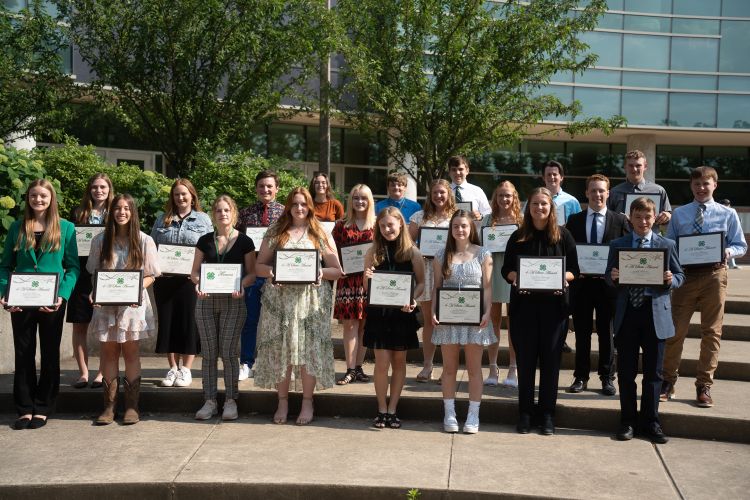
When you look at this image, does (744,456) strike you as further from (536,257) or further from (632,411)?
(536,257)

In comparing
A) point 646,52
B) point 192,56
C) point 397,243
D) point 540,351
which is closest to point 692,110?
point 646,52

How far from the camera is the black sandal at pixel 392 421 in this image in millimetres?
6598

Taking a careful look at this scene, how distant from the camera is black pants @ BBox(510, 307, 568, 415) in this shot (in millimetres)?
6367

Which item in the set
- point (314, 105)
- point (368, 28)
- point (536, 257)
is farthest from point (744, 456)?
point (314, 105)

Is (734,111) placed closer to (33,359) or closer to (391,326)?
(391,326)

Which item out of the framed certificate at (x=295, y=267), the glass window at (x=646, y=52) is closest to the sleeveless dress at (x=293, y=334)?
the framed certificate at (x=295, y=267)

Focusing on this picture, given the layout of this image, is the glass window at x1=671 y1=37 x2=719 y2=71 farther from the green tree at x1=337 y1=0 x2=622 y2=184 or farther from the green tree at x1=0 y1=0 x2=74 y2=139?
the green tree at x1=0 y1=0 x2=74 y2=139

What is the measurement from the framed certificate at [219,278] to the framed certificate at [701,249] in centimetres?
385

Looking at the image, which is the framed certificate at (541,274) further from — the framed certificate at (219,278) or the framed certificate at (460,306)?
the framed certificate at (219,278)

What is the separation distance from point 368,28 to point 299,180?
2.69 meters

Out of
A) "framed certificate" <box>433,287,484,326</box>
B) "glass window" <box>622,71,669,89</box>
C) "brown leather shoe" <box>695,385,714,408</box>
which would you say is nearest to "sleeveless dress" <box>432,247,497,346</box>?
"framed certificate" <box>433,287,484,326</box>

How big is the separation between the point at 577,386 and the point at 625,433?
93 cm

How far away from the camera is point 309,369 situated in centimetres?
665

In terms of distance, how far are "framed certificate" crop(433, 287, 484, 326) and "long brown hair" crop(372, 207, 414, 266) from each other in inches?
19.8
